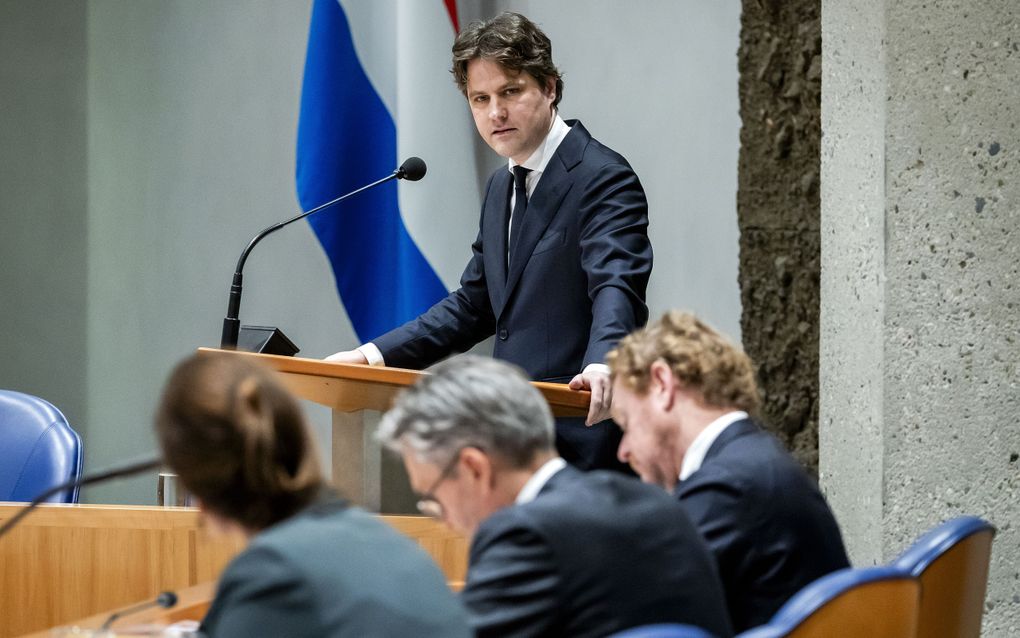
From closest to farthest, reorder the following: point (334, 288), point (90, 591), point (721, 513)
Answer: point (721, 513) < point (90, 591) < point (334, 288)

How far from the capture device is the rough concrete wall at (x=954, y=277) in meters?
3.32

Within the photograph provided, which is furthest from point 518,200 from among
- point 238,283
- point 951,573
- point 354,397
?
point 951,573

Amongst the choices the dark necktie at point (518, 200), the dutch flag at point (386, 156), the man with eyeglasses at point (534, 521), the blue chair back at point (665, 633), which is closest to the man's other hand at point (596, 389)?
the dark necktie at point (518, 200)

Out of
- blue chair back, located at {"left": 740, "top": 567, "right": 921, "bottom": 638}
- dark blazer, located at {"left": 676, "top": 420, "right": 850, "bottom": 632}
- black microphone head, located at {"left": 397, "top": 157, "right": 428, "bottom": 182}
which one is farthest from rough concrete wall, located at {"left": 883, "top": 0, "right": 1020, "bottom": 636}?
blue chair back, located at {"left": 740, "top": 567, "right": 921, "bottom": 638}

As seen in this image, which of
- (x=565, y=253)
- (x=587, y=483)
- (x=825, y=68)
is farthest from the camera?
(x=825, y=68)

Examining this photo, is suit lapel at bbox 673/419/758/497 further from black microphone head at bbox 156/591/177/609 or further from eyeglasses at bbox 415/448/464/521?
black microphone head at bbox 156/591/177/609

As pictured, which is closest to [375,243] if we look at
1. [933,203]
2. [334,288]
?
[334,288]

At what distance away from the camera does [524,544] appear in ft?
5.42

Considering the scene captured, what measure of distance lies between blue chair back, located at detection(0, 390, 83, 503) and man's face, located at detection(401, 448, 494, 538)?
1.58 m

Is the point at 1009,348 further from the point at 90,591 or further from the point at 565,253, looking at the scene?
the point at 90,591

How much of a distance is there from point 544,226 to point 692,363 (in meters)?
1.15

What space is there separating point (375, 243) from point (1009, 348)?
226cm

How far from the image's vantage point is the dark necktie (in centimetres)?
338

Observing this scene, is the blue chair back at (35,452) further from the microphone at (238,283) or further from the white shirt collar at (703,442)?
the white shirt collar at (703,442)
